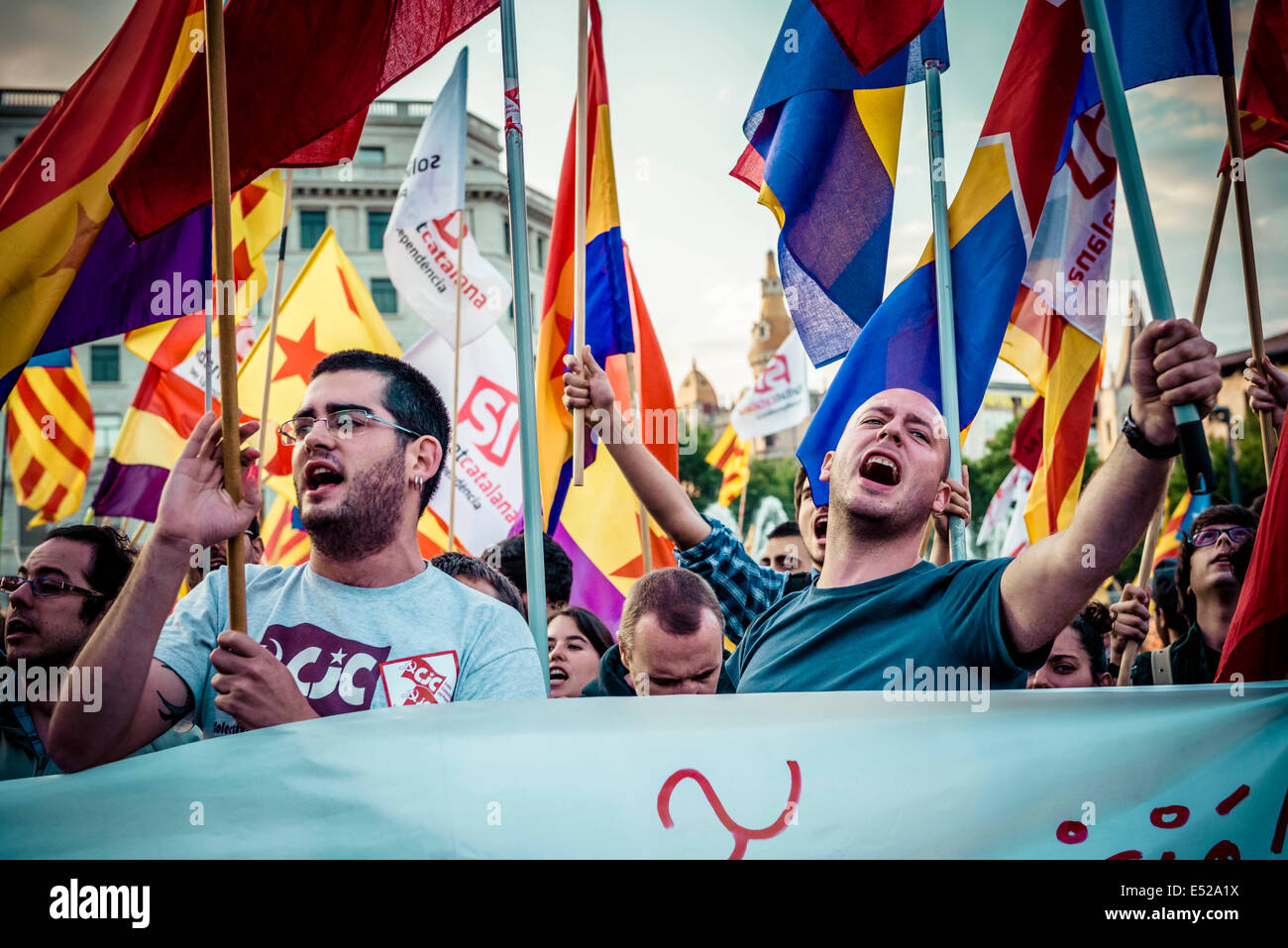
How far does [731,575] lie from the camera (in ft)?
12.6

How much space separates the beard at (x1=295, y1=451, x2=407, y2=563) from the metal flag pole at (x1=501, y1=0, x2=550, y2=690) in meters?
0.60

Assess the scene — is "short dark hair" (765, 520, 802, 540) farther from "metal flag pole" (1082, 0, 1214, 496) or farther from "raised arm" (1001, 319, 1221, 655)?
"raised arm" (1001, 319, 1221, 655)

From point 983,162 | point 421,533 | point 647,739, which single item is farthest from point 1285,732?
point 421,533

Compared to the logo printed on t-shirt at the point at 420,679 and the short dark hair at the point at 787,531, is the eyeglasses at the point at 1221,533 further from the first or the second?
the logo printed on t-shirt at the point at 420,679

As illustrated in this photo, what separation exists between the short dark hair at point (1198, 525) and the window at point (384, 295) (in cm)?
4026

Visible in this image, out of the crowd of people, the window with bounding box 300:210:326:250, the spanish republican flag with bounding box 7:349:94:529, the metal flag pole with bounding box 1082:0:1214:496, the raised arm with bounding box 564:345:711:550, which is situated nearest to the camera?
the crowd of people

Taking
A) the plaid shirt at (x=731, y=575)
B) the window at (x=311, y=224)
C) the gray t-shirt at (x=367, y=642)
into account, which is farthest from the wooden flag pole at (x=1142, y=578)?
the window at (x=311, y=224)

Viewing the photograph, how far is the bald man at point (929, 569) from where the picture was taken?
2232 mm

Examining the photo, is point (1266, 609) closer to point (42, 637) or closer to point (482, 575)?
point (482, 575)

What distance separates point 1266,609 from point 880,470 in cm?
96

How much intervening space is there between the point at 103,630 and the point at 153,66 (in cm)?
238

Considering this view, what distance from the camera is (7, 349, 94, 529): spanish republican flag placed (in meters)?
9.01

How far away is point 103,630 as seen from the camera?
224cm

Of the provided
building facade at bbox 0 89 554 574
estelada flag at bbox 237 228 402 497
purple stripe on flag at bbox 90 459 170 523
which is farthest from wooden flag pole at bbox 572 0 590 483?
building facade at bbox 0 89 554 574
